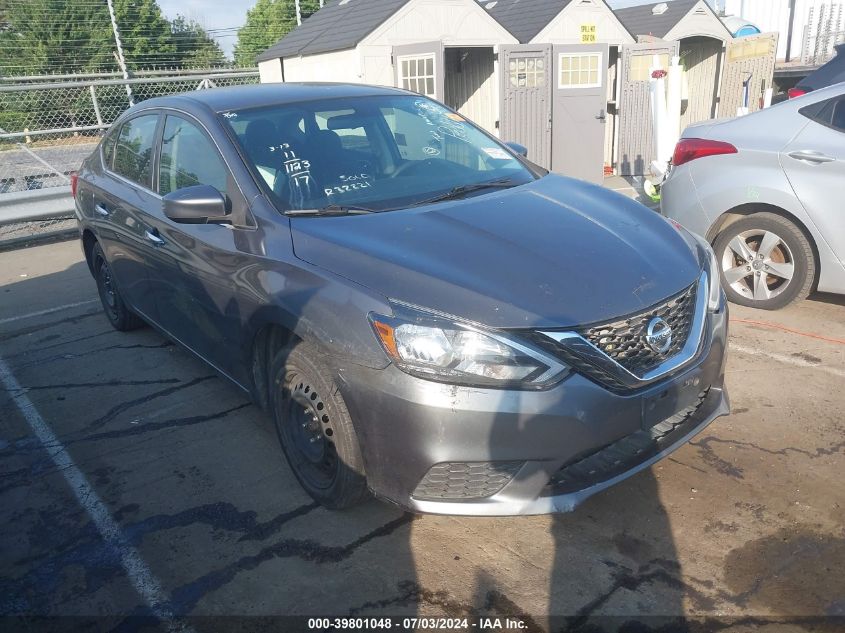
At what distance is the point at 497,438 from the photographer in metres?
2.51

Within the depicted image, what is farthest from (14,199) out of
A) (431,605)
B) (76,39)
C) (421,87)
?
(76,39)

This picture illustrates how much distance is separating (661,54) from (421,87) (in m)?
4.32

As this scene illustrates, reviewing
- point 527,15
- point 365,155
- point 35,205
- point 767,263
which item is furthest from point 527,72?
point 365,155

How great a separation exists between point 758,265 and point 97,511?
453 cm

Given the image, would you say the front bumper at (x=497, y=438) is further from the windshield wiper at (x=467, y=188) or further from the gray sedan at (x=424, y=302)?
the windshield wiper at (x=467, y=188)

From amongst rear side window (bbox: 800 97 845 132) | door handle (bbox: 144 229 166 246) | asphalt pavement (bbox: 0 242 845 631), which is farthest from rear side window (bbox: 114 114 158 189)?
rear side window (bbox: 800 97 845 132)

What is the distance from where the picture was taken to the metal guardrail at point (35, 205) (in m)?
9.16

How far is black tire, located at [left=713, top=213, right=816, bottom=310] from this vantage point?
498cm

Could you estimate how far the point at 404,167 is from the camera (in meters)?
3.70

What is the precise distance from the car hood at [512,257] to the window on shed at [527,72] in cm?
840

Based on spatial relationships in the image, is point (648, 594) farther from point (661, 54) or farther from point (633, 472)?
point (661, 54)

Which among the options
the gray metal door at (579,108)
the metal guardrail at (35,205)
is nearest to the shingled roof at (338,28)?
the gray metal door at (579,108)

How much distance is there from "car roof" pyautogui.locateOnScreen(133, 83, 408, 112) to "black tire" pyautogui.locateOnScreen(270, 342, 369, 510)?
1.50 metres

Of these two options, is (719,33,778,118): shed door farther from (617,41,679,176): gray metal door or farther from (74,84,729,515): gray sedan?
(74,84,729,515): gray sedan
